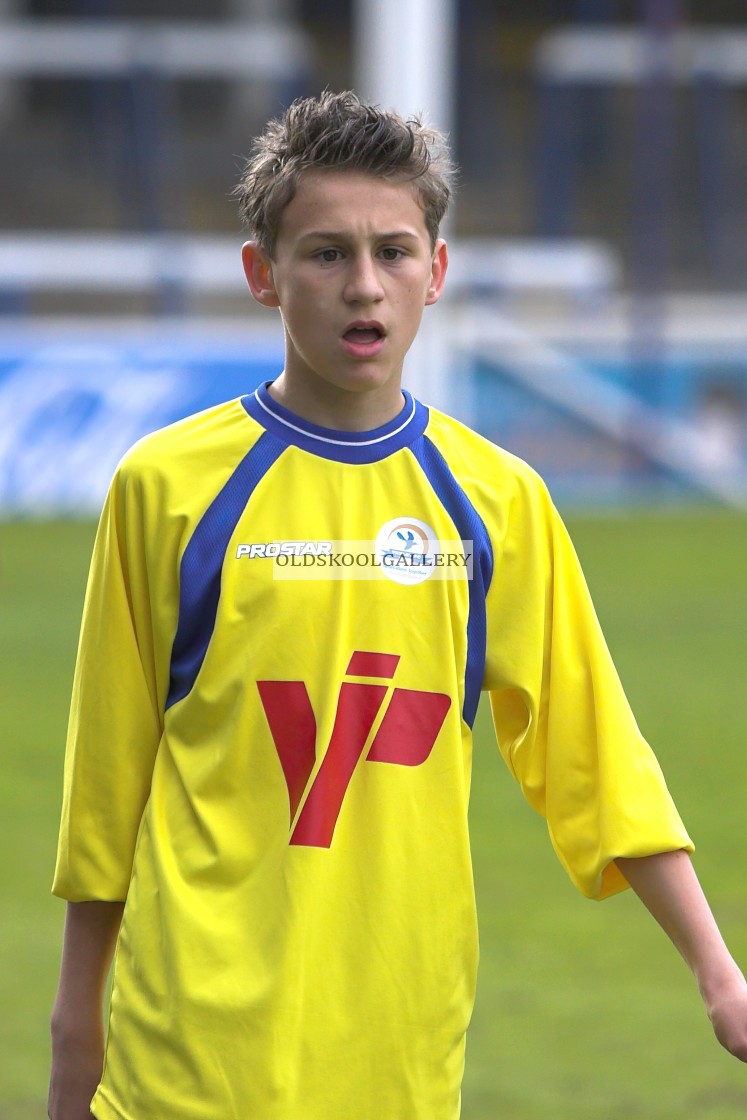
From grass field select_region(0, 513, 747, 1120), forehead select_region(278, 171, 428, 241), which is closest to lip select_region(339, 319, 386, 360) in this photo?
forehead select_region(278, 171, 428, 241)

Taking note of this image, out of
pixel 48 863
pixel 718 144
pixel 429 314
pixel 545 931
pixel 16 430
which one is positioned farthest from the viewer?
pixel 718 144

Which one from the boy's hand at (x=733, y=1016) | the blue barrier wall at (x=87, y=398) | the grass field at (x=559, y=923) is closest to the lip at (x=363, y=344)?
the boy's hand at (x=733, y=1016)

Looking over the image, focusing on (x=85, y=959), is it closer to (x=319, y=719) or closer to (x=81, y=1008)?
(x=81, y=1008)

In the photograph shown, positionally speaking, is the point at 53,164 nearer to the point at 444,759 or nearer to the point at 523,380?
the point at 523,380

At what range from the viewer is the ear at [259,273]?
2070 mm

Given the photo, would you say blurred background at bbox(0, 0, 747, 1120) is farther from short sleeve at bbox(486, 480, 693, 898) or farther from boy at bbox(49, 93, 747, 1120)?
short sleeve at bbox(486, 480, 693, 898)

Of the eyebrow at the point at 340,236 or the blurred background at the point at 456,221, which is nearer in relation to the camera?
the eyebrow at the point at 340,236

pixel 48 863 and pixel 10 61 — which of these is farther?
pixel 10 61

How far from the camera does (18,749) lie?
23.6 feet

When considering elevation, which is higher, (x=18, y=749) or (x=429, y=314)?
(x=18, y=749)

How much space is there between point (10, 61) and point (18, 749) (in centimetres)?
2127

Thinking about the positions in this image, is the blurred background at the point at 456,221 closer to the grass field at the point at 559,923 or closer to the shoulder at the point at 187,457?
the grass field at the point at 559,923

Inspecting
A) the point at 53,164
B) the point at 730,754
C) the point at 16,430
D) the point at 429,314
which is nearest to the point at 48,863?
the point at 730,754

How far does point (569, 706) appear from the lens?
6.79ft
